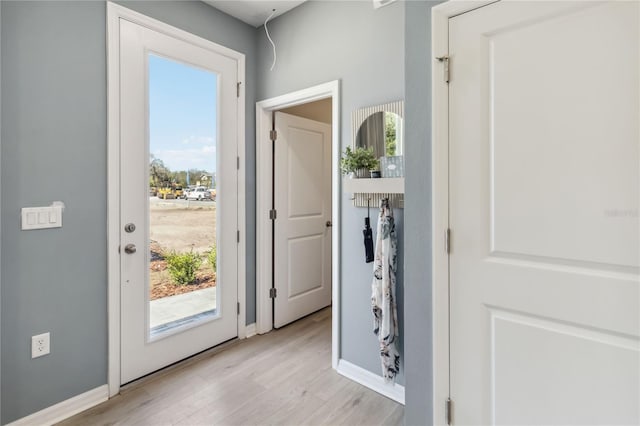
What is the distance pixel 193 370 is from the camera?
2.27m

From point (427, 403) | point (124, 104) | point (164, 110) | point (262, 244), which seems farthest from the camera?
point (262, 244)

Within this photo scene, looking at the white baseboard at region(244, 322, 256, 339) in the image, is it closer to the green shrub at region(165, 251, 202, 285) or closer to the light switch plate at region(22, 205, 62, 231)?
the green shrub at region(165, 251, 202, 285)

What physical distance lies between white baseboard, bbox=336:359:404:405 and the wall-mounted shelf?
1.19 meters

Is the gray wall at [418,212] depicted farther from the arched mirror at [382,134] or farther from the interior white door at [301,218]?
the interior white door at [301,218]

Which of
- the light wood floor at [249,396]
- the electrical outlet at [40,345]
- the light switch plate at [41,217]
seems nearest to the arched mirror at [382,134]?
the light wood floor at [249,396]

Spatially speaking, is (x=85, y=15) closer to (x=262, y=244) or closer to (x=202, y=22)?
(x=202, y=22)

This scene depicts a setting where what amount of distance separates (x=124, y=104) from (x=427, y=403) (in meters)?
2.35

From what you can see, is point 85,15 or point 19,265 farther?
point 85,15

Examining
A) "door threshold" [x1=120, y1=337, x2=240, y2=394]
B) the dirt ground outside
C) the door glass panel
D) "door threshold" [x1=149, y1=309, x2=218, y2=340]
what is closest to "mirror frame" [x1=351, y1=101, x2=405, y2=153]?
the door glass panel

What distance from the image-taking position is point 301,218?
3.14 metres
